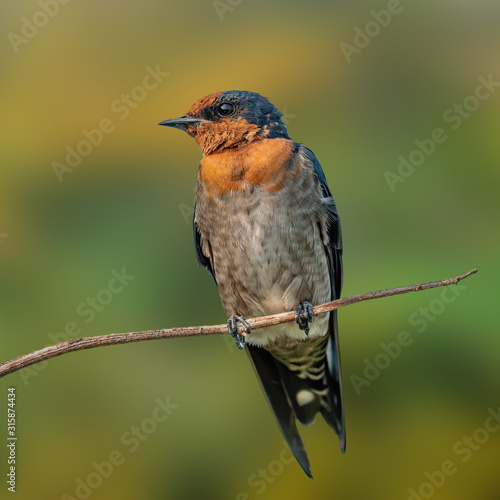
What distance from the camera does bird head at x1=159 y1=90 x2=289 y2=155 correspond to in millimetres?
2277

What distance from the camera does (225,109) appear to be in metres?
2.29

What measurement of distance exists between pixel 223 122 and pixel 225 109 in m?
0.04

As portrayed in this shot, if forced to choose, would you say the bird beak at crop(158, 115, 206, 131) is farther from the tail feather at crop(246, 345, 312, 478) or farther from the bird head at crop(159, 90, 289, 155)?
the tail feather at crop(246, 345, 312, 478)

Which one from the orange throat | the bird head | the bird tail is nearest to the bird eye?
the bird head

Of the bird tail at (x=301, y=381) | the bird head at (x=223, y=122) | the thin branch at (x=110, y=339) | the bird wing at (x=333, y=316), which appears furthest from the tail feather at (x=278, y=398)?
the thin branch at (x=110, y=339)

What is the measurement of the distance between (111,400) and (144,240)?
0.74 metres

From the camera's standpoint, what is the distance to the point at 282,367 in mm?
2803

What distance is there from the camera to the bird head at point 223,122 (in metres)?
2.28

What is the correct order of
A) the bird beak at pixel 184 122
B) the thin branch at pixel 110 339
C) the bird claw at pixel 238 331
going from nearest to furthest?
the thin branch at pixel 110 339, the bird beak at pixel 184 122, the bird claw at pixel 238 331

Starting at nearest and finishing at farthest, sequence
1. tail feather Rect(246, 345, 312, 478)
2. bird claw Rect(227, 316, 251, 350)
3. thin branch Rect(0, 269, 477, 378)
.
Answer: thin branch Rect(0, 269, 477, 378) < bird claw Rect(227, 316, 251, 350) < tail feather Rect(246, 345, 312, 478)

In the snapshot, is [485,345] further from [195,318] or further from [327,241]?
[195,318]

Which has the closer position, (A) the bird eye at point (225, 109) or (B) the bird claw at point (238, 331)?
(A) the bird eye at point (225, 109)

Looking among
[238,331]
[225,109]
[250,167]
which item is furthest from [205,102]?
[238,331]

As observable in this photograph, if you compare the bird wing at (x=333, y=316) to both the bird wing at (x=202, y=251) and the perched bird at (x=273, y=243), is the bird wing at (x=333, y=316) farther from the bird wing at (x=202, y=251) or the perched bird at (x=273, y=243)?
the bird wing at (x=202, y=251)
